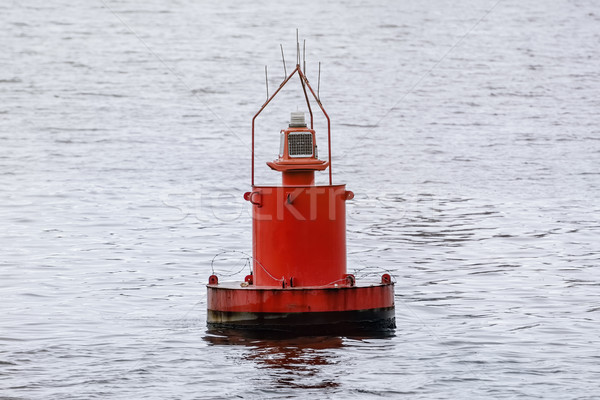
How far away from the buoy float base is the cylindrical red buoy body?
1.20 feet

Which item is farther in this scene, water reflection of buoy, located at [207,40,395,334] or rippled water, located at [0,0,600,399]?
water reflection of buoy, located at [207,40,395,334]

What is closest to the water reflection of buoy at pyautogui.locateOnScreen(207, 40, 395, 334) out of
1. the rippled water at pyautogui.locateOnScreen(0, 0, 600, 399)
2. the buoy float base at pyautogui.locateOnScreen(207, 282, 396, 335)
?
the buoy float base at pyautogui.locateOnScreen(207, 282, 396, 335)

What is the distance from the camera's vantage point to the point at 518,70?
5966 centimetres

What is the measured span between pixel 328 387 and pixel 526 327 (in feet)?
16.9

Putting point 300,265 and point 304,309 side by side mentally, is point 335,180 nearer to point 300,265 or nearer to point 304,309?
point 300,265

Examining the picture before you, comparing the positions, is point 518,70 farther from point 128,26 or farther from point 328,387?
point 328,387

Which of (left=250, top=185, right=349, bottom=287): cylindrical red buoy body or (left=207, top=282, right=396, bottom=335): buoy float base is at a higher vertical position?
(left=250, top=185, right=349, bottom=287): cylindrical red buoy body

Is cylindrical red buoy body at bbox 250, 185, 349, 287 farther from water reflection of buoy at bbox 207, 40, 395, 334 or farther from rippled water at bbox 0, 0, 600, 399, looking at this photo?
rippled water at bbox 0, 0, 600, 399

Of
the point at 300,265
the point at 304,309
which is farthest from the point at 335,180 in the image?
the point at 304,309

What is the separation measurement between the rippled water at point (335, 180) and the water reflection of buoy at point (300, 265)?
0.35 m

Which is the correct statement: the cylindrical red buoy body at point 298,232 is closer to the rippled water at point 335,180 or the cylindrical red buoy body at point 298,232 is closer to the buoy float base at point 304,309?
the buoy float base at point 304,309

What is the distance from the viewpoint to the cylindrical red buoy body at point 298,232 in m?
17.9

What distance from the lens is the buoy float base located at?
17.6 m

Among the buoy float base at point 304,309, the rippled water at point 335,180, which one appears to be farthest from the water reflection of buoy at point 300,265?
the rippled water at point 335,180
